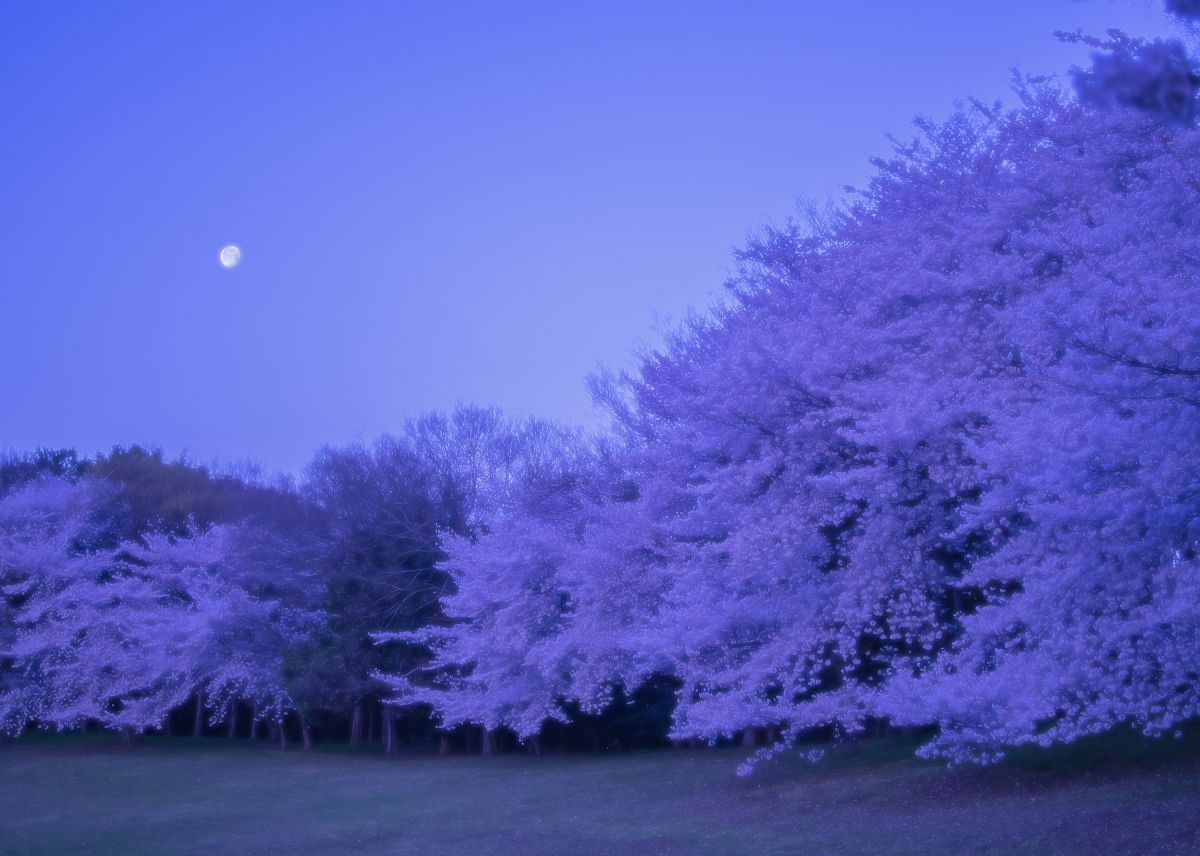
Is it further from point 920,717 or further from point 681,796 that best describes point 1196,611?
point 681,796

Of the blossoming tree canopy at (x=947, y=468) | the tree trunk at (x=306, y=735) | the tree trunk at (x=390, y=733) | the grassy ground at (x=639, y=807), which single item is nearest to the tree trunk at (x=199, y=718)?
the tree trunk at (x=306, y=735)

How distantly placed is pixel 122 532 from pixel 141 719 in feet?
35.4

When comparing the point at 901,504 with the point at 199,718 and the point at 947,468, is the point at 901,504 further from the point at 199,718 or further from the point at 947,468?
the point at 199,718

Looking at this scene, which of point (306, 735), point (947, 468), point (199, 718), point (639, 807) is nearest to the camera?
point (947, 468)

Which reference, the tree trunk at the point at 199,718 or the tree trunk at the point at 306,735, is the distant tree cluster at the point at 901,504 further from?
the tree trunk at the point at 199,718

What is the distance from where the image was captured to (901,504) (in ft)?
52.0

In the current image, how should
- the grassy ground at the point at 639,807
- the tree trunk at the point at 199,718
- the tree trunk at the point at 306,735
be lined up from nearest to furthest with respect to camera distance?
1. the grassy ground at the point at 639,807
2. the tree trunk at the point at 306,735
3. the tree trunk at the point at 199,718

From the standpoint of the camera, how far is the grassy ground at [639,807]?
12258mm

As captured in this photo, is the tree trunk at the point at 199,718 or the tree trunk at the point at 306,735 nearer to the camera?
the tree trunk at the point at 306,735

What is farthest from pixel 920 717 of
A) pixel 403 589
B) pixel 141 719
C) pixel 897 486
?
pixel 141 719

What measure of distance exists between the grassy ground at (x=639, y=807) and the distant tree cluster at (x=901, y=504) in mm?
903

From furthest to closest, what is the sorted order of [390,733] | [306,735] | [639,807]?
[306,735] → [390,733] → [639,807]

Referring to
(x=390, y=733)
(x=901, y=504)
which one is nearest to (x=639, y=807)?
(x=901, y=504)

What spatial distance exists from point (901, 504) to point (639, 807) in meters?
7.09
